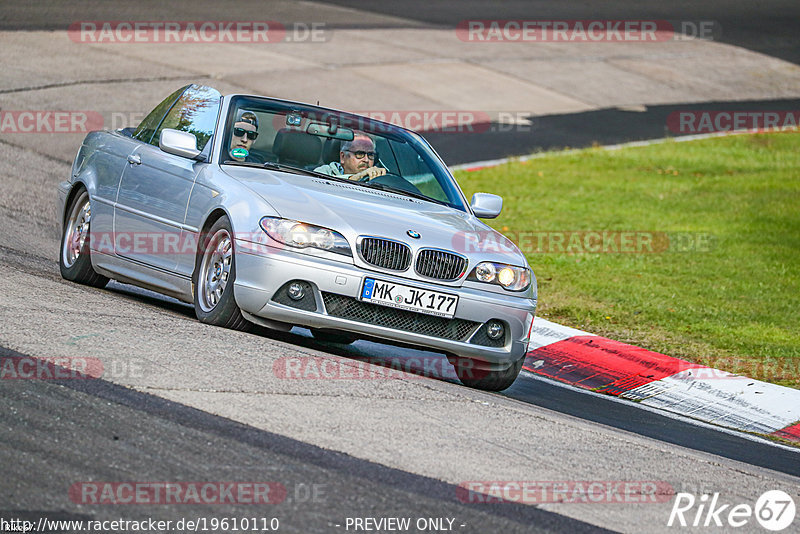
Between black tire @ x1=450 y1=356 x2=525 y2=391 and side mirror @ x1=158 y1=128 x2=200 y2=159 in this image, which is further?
side mirror @ x1=158 y1=128 x2=200 y2=159

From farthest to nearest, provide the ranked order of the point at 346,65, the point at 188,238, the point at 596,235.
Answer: the point at 346,65 → the point at 596,235 → the point at 188,238

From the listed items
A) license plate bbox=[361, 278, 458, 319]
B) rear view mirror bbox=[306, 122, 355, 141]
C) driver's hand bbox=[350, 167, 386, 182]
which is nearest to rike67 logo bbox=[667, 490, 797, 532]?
license plate bbox=[361, 278, 458, 319]

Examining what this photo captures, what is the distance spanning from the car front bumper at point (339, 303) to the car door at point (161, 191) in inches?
39.3

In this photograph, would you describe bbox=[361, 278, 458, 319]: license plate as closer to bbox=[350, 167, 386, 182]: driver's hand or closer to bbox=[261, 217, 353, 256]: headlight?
bbox=[261, 217, 353, 256]: headlight

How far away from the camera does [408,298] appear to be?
24.0ft

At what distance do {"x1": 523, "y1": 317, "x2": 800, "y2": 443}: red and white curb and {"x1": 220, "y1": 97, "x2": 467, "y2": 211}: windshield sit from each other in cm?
170

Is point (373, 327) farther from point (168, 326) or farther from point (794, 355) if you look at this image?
point (794, 355)

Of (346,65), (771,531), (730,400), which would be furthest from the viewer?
(346,65)

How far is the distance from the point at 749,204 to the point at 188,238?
11161 millimetres

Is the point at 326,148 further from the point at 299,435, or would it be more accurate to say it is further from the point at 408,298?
the point at 299,435

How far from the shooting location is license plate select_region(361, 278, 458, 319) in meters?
7.24

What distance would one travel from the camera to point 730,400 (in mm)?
8984

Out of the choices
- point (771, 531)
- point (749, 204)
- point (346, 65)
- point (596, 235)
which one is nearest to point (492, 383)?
point (771, 531)

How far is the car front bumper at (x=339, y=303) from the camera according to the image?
7195 mm
